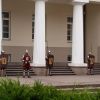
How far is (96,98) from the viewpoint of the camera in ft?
31.0

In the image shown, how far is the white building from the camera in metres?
29.6

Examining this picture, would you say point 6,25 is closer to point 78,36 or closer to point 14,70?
point 14,70

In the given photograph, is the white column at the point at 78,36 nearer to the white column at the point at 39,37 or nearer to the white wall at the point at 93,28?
the white column at the point at 39,37

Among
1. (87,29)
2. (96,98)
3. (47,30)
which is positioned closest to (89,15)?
(87,29)

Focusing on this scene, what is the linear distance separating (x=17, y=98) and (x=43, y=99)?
531mm

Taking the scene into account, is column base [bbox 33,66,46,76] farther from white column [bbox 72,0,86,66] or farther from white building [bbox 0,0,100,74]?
white column [bbox 72,0,86,66]

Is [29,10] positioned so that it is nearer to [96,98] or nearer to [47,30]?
[47,30]

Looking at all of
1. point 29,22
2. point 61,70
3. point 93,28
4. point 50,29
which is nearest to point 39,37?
point 61,70

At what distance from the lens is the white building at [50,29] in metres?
29.6

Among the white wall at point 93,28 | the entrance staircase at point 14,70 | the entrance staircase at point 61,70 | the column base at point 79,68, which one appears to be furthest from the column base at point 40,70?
the white wall at point 93,28

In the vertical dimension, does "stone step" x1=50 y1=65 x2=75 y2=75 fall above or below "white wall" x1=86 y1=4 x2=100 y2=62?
below

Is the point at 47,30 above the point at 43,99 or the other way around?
above

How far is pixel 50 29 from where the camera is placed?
3453cm

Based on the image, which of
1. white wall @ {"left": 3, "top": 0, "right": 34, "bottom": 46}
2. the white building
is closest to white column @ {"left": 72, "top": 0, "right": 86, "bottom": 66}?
the white building
